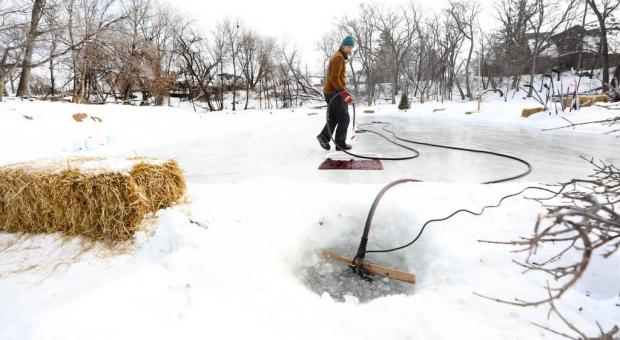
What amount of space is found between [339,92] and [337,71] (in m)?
0.31

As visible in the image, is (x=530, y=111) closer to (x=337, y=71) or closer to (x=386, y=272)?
(x=337, y=71)

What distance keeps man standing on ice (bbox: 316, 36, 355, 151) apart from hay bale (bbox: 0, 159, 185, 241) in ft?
9.29

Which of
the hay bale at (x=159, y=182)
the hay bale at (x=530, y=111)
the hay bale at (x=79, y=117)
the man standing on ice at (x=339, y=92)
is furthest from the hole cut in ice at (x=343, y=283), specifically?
the hay bale at (x=530, y=111)

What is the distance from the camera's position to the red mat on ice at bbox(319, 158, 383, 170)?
363cm

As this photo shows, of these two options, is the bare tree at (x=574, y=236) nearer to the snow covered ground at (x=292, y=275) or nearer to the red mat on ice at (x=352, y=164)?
the snow covered ground at (x=292, y=275)

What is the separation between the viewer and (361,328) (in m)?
1.15

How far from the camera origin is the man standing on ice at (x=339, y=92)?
443 centimetres

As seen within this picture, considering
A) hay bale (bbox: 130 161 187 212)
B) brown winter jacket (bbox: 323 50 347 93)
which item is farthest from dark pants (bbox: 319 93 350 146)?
hay bale (bbox: 130 161 187 212)

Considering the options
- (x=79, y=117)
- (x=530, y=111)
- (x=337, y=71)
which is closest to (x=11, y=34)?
(x=79, y=117)

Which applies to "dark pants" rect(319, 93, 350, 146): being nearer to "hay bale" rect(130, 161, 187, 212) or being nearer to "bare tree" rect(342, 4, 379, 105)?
"hay bale" rect(130, 161, 187, 212)

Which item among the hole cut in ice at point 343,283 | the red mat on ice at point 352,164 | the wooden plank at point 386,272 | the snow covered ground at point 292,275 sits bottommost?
the hole cut in ice at point 343,283

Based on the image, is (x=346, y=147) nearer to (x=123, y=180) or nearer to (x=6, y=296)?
(x=123, y=180)

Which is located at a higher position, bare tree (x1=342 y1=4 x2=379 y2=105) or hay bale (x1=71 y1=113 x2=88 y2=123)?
bare tree (x1=342 y1=4 x2=379 y2=105)

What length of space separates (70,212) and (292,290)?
63.3 inches
